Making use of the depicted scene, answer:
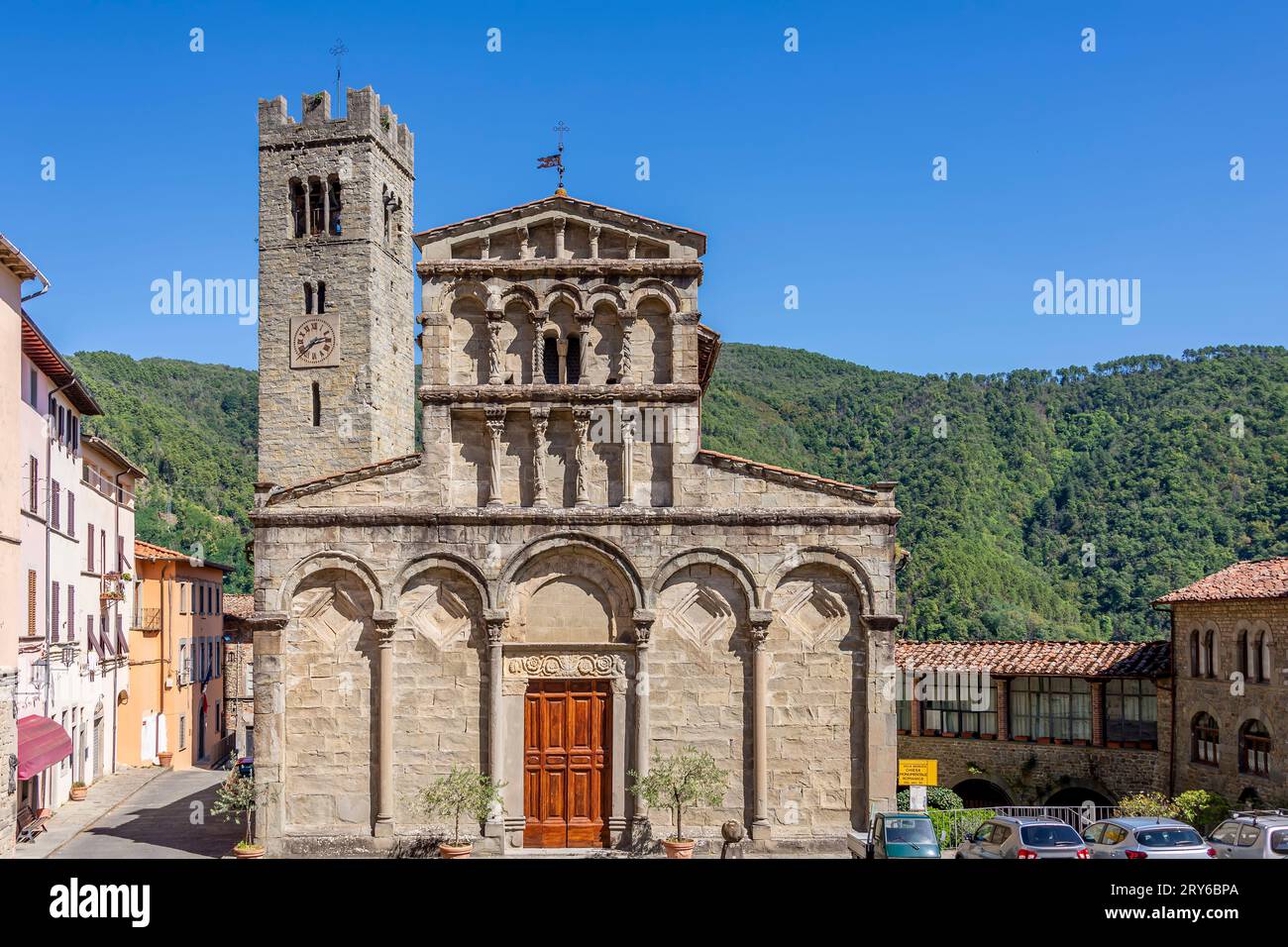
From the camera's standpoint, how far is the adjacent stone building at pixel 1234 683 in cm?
3112

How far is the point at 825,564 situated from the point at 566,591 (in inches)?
213

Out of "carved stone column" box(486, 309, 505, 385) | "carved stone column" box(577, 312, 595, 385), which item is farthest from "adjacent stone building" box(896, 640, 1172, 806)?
"carved stone column" box(486, 309, 505, 385)

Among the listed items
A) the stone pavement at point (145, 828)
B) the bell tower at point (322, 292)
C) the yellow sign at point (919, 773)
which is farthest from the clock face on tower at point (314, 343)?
the yellow sign at point (919, 773)

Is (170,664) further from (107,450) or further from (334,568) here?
(334,568)

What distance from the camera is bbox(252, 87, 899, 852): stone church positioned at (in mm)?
25797

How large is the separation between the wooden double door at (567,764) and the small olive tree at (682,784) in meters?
0.99

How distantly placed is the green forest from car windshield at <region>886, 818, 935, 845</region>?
152 ft

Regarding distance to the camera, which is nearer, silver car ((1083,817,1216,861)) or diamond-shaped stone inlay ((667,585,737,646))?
silver car ((1083,817,1216,861))

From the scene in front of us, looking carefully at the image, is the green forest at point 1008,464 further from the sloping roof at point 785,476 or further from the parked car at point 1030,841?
the parked car at point 1030,841

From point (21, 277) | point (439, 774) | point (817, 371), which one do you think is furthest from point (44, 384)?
point (817, 371)

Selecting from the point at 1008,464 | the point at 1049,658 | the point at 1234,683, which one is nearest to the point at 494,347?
the point at 1234,683

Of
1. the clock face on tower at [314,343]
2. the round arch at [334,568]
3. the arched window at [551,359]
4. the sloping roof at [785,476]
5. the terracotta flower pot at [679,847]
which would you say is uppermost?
the clock face on tower at [314,343]

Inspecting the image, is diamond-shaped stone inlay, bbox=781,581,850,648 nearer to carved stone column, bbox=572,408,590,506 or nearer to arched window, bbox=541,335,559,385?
carved stone column, bbox=572,408,590,506
